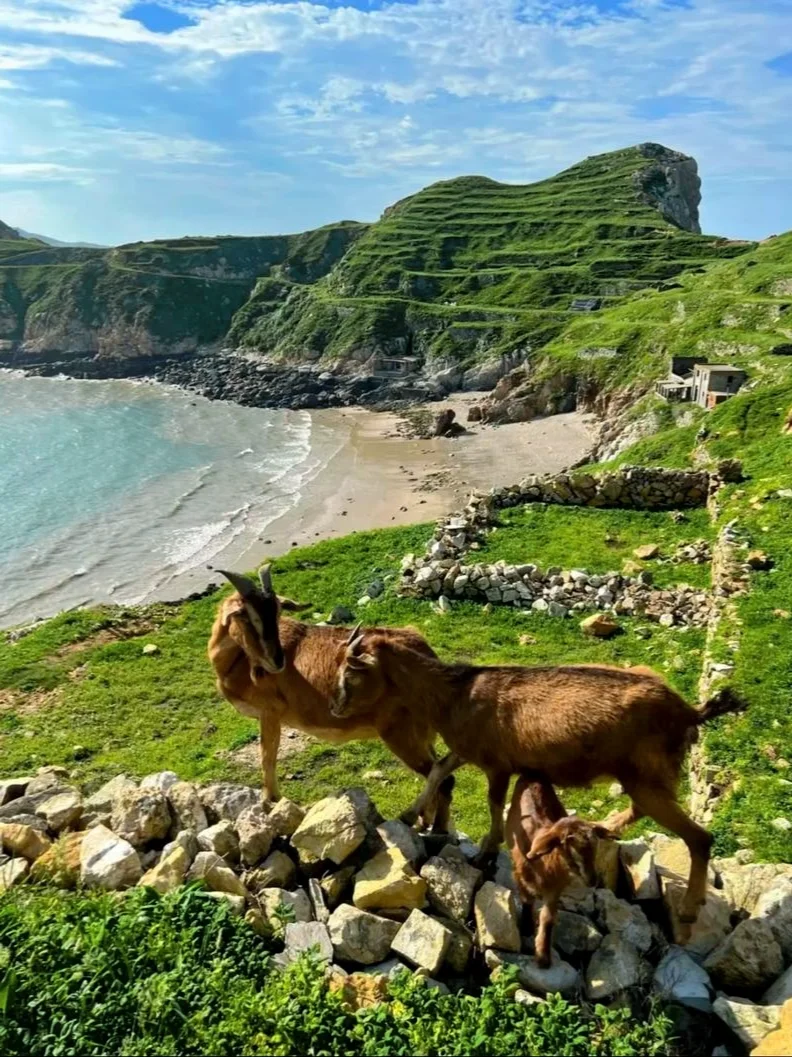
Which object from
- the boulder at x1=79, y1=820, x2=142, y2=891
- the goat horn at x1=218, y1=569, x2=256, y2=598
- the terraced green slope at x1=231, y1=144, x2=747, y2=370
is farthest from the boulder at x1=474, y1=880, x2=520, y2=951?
the terraced green slope at x1=231, y1=144, x2=747, y2=370

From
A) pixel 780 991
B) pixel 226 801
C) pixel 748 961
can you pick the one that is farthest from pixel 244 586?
pixel 780 991

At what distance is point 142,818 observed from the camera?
8.30m

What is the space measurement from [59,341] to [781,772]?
16805cm

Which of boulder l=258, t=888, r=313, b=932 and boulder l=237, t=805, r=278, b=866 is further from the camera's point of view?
boulder l=237, t=805, r=278, b=866

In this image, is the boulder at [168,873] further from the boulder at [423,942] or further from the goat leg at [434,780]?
the goat leg at [434,780]

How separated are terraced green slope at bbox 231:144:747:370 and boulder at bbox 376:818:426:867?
91.6 metres

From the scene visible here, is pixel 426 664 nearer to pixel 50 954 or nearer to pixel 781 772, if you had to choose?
pixel 50 954

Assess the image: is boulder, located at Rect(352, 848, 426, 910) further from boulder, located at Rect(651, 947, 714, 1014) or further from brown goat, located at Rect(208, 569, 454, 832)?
boulder, located at Rect(651, 947, 714, 1014)

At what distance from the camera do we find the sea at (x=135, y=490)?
38875 millimetres

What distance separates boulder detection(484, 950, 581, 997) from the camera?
6.32 metres

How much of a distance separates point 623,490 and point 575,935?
72.9ft

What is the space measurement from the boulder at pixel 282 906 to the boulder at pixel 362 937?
0.41 meters

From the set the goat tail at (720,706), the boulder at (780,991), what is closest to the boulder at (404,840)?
the goat tail at (720,706)

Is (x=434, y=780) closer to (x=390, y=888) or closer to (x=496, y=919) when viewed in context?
(x=390, y=888)
